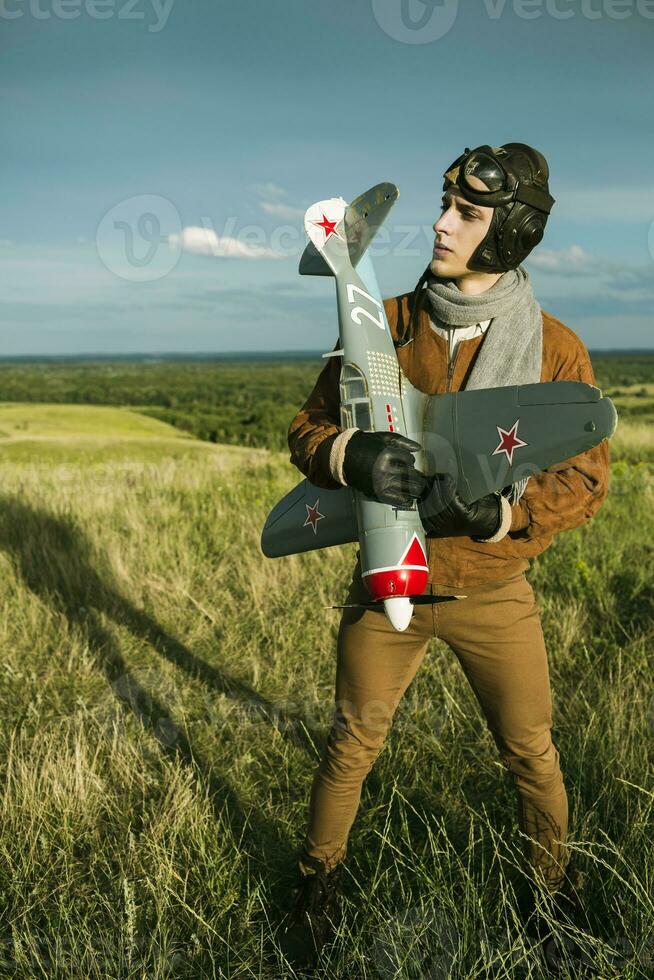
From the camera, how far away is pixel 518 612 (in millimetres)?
2529

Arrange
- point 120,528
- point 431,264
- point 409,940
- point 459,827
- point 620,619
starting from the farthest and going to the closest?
point 120,528, point 620,619, point 459,827, point 431,264, point 409,940

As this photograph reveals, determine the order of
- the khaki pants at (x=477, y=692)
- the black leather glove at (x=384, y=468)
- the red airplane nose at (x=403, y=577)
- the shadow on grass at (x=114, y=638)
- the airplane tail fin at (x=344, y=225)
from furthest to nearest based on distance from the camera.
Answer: the shadow on grass at (x=114, y=638) < the airplane tail fin at (x=344, y=225) < the khaki pants at (x=477, y=692) < the red airplane nose at (x=403, y=577) < the black leather glove at (x=384, y=468)

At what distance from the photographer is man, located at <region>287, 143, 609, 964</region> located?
2.38 meters

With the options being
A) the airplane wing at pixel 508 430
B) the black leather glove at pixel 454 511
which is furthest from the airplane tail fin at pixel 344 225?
the black leather glove at pixel 454 511

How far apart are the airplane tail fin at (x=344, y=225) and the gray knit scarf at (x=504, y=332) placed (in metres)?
0.37

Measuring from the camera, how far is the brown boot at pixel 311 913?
2.50 metres

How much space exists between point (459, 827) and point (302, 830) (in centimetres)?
62

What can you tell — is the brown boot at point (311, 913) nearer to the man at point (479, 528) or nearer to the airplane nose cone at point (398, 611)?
the man at point (479, 528)

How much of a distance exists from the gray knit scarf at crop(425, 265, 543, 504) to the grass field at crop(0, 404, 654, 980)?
1329 mm

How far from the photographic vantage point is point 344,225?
265 cm

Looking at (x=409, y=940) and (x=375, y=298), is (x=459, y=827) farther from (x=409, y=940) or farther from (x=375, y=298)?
(x=375, y=298)

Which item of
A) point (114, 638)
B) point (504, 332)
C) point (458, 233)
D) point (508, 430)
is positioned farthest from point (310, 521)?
point (114, 638)

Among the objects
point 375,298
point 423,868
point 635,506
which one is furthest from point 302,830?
point 635,506

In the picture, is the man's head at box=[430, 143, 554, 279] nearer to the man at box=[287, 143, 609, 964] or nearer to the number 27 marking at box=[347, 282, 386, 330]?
the man at box=[287, 143, 609, 964]
